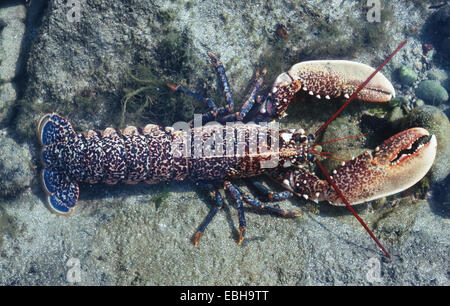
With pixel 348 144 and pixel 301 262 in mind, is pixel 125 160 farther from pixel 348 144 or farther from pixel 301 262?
pixel 348 144

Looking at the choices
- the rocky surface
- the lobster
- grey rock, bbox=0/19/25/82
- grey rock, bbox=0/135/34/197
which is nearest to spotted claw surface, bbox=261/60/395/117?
the lobster

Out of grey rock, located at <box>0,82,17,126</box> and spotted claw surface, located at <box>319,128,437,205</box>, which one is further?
grey rock, located at <box>0,82,17,126</box>

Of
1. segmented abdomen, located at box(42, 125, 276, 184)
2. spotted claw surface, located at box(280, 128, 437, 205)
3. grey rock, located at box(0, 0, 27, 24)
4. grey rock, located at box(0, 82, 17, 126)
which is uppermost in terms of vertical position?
spotted claw surface, located at box(280, 128, 437, 205)

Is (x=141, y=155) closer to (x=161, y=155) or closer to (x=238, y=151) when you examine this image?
(x=161, y=155)

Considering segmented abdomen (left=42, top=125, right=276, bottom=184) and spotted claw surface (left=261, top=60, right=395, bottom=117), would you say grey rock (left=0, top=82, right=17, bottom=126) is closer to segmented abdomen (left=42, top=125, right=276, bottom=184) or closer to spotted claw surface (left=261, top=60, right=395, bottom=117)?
segmented abdomen (left=42, top=125, right=276, bottom=184)

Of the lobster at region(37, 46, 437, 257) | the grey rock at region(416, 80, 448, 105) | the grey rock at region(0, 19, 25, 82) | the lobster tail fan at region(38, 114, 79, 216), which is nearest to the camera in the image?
the lobster at region(37, 46, 437, 257)

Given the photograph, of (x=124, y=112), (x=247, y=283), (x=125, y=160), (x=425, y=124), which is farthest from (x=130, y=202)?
(x=425, y=124)

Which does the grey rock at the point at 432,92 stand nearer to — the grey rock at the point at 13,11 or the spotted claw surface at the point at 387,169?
the spotted claw surface at the point at 387,169
